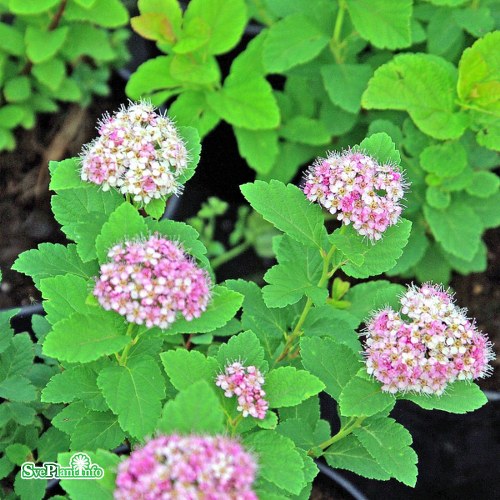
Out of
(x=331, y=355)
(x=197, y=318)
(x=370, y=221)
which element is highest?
(x=370, y=221)

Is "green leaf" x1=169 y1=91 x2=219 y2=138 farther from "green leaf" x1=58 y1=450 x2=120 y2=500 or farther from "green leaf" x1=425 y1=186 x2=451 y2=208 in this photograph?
"green leaf" x1=58 y1=450 x2=120 y2=500

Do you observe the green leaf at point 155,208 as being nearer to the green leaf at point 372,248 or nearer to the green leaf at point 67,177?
the green leaf at point 67,177

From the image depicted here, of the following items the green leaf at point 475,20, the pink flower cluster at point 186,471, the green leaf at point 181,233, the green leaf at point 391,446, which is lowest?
the green leaf at point 391,446

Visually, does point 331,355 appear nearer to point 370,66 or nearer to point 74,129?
point 370,66

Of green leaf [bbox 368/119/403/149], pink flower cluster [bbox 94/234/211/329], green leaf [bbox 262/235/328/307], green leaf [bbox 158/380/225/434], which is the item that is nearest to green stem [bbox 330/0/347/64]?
green leaf [bbox 368/119/403/149]

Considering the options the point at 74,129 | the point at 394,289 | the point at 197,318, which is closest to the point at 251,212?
the point at 74,129

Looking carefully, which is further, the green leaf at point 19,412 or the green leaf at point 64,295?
the green leaf at point 19,412

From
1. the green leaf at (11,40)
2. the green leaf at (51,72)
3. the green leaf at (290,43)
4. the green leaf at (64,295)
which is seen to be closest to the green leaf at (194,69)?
the green leaf at (290,43)
